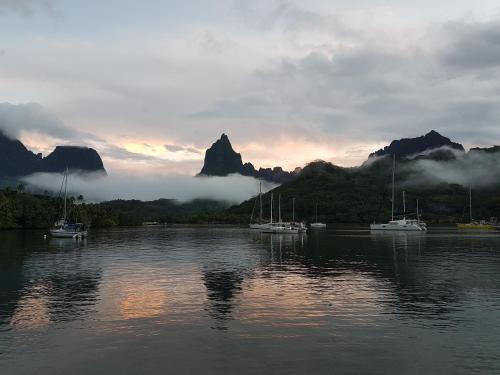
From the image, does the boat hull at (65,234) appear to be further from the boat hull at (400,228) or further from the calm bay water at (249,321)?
the boat hull at (400,228)

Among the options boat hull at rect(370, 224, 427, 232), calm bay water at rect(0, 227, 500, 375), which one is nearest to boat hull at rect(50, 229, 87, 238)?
calm bay water at rect(0, 227, 500, 375)

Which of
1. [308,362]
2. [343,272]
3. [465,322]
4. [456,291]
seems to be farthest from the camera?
[343,272]

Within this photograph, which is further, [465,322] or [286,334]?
[465,322]

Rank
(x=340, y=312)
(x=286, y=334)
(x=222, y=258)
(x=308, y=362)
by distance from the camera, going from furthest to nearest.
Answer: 1. (x=222, y=258)
2. (x=340, y=312)
3. (x=286, y=334)
4. (x=308, y=362)

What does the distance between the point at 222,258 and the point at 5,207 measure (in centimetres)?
14175

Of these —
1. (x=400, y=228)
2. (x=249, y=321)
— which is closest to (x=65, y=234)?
(x=249, y=321)

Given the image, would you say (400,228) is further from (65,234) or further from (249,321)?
(249,321)

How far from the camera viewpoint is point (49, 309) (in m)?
33.7

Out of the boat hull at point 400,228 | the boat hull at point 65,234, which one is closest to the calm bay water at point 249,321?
the boat hull at point 65,234

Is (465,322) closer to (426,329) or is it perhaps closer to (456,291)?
(426,329)

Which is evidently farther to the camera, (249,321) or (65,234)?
(65,234)

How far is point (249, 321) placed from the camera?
100.0 ft

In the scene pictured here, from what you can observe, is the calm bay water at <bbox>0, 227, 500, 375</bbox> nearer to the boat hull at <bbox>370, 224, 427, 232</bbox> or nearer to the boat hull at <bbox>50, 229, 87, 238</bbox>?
the boat hull at <bbox>50, 229, 87, 238</bbox>

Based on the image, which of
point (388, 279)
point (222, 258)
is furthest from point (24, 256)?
point (388, 279)
